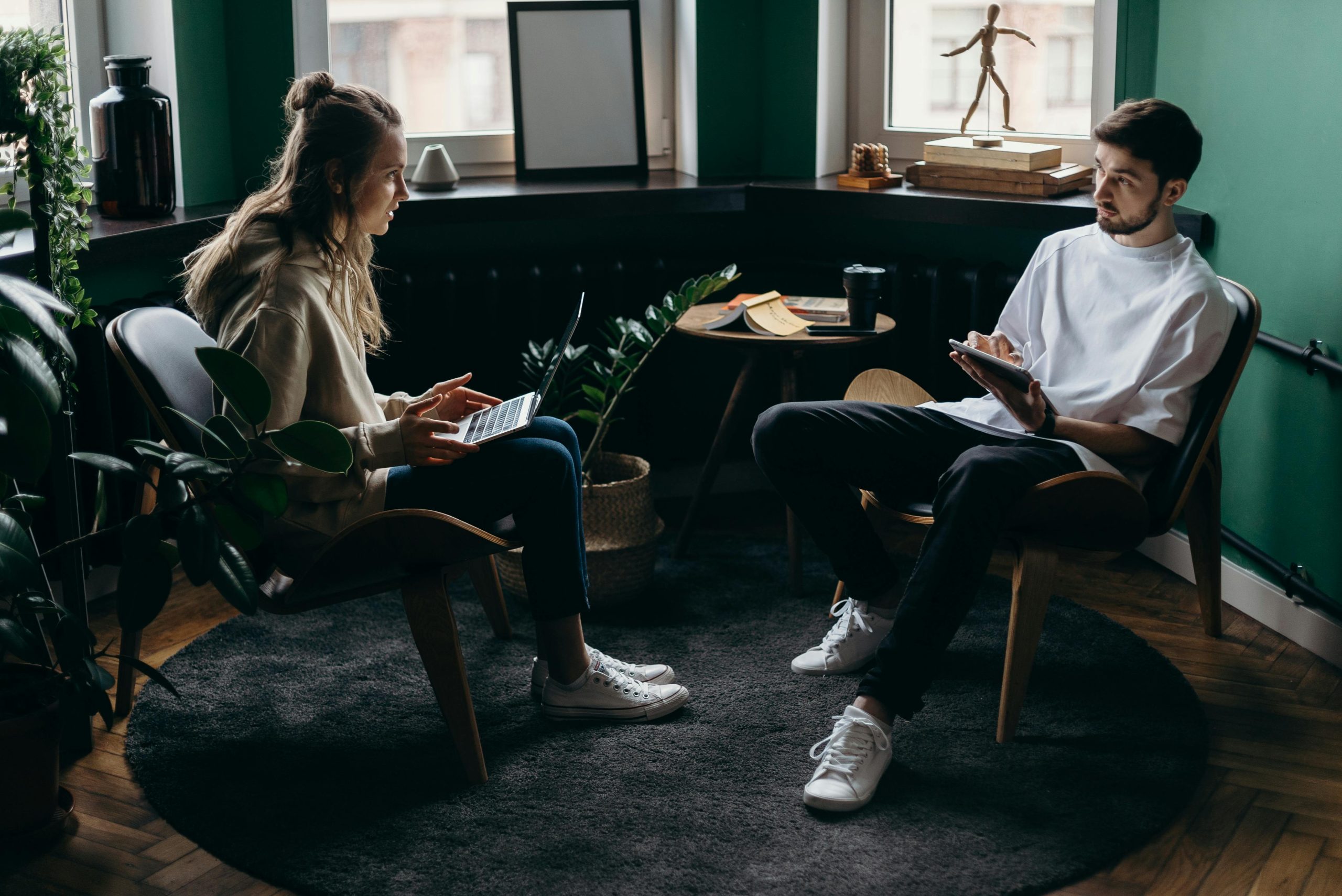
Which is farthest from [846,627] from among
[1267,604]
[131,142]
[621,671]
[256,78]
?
[256,78]

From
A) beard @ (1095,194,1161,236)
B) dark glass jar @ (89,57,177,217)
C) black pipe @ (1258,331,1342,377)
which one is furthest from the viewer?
dark glass jar @ (89,57,177,217)

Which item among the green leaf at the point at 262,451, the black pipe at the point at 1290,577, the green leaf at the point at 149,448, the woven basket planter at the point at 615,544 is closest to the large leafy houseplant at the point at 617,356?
the woven basket planter at the point at 615,544

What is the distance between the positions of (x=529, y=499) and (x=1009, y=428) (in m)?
0.93

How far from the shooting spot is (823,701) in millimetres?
2420

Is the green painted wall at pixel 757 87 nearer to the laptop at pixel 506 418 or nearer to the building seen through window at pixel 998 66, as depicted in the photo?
the building seen through window at pixel 998 66

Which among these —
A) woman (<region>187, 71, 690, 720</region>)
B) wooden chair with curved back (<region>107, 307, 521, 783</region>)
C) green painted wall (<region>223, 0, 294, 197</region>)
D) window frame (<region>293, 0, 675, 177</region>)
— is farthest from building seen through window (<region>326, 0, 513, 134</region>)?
wooden chair with curved back (<region>107, 307, 521, 783</region>)

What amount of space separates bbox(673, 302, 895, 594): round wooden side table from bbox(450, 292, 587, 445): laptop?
736 millimetres

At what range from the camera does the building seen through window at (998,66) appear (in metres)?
3.19

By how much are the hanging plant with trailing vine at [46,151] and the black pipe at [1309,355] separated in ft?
7.33

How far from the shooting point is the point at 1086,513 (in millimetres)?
2184

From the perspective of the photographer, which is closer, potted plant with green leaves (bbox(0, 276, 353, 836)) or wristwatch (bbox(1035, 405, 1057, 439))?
potted plant with green leaves (bbox(0, 276, 353, 836))

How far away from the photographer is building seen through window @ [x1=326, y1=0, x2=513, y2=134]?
128 inches

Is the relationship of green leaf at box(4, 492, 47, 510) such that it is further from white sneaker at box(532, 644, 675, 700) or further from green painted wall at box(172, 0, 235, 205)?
green painted wall at box(172, 0, 235, 205)

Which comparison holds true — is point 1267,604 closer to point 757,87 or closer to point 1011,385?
point 1011,385
